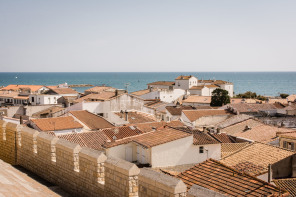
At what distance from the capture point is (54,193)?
852cm

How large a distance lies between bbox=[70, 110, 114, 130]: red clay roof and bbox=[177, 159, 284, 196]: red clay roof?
20299 millimetres

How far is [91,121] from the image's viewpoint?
34594 millimetres

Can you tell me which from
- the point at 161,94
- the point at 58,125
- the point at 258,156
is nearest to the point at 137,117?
the point at 58,125

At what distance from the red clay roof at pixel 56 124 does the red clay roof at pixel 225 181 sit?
19.8 m

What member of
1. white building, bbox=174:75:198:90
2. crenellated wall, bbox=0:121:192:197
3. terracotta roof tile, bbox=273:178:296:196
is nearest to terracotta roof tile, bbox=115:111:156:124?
terracotta roof tile, bbox=273:178:296:196

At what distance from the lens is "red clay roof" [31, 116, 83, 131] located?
3078 centimetres

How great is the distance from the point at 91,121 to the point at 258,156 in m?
19.4

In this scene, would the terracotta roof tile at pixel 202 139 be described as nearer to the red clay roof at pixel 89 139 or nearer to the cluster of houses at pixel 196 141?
the cluster of houses at pixel 196 141

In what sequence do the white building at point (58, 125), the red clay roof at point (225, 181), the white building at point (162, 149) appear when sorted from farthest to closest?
the white building at point (58, 125)
the white building at point (162, 149)
the red clay roof at point (225, 181)

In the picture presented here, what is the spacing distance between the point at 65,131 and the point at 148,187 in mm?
26179

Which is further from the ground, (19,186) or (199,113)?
(19,186)

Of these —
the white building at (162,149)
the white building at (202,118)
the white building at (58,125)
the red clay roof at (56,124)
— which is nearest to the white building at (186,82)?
the white building at (202,118)

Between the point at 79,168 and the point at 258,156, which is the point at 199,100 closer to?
the point at 258,156

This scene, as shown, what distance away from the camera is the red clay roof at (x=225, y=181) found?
11562 mm
